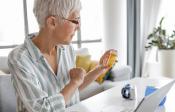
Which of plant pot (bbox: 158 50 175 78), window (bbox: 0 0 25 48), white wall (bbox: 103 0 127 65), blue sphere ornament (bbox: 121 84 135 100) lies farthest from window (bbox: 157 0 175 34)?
blue sphere ornament (bbox: 121 84 135 100)

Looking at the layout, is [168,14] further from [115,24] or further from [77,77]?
[77,77]

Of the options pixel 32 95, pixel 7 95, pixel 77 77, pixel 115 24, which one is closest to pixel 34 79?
pixel 32 95

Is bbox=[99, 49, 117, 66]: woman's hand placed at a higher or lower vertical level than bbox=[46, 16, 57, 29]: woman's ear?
lower

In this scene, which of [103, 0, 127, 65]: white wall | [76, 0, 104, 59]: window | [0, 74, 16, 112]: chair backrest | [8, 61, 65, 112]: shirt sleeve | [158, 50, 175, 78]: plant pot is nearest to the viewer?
[8, 61, 65, 112]: shirt sleeve

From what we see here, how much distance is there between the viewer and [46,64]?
1.21 meters

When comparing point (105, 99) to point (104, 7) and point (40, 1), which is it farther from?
point (104, 7)

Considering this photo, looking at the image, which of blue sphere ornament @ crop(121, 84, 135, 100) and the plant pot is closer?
blue sphere ornament @ crop(121, 84, 135, 100)

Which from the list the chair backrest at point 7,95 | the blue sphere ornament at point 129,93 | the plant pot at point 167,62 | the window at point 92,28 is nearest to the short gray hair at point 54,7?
the blue sphere ornament at point 129,93

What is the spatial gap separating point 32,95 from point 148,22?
3.95 metres

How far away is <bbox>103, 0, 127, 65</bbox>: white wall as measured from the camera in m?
4.57

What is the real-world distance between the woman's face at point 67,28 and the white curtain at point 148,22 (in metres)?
3.63

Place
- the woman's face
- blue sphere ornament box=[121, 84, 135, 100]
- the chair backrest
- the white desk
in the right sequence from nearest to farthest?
the woman's face → the white desk → blue sphere ornament box=[121, 84, 135, 100] → the chair backrest

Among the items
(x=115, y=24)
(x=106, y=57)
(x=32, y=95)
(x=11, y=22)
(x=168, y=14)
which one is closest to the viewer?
(x=32, y=95)

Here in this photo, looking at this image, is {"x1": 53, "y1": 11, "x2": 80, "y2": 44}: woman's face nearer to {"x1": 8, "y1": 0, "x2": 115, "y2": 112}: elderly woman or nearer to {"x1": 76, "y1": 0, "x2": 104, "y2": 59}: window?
{"x1": 8, "y1": 0, "x2": 115, "y2": 112}: elderly woman
